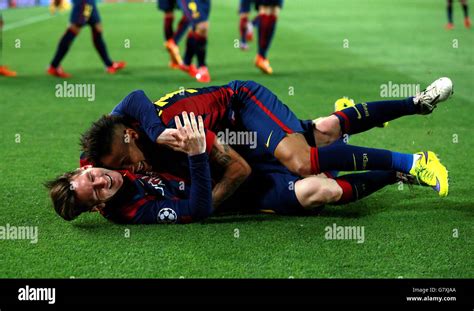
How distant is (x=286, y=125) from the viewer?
13.7 feet

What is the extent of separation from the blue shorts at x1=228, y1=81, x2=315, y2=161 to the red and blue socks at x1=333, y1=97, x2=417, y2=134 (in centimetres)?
25

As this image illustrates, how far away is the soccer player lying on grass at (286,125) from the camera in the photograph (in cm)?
394

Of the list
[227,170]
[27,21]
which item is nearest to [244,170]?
[227,170]

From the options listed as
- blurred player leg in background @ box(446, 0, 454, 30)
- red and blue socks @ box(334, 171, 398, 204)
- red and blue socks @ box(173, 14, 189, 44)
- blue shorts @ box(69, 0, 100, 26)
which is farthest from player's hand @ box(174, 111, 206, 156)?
blurred player leg in background @ box(446, 0, 454, 30)

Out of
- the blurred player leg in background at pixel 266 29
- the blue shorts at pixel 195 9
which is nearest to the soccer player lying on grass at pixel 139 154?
the blue shorts at pixel 195 9

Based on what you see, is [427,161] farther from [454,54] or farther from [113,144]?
[454,54]

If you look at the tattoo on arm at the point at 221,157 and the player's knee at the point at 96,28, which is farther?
the player's knee at the point at 96,28

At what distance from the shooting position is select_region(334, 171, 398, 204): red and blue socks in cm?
411

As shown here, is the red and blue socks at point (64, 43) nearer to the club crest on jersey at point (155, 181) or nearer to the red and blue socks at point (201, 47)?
the red and blue socks at point (201, 47)

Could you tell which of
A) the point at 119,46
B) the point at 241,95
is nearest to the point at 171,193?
the point at 241,95

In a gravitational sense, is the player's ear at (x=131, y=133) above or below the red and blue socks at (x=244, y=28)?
below

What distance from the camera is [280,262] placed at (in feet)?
11.4

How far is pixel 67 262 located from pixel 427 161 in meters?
2.06

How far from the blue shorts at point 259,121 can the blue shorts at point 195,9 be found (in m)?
4.67
